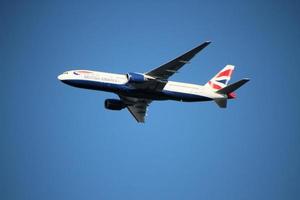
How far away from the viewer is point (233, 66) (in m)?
81.1

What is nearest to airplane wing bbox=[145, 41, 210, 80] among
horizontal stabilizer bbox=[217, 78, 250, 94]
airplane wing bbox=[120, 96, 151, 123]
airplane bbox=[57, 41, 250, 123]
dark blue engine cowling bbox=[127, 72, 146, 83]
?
airplane bbox=[57, 41, 250, 123]

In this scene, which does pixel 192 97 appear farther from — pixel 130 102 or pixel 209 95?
pixel 130 102

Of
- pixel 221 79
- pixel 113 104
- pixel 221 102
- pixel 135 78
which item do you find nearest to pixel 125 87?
pixel 135 78

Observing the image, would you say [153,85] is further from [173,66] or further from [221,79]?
[221,79]

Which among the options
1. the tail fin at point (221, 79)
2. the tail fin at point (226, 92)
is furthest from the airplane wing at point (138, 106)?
the tail fin at point (226, 92)

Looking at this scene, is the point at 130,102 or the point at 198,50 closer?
the point at 198,50

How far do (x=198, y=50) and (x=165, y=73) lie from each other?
640 centimetres

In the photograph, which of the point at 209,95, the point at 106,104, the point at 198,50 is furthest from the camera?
the point at 106,104

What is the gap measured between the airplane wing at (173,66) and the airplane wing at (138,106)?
8.70 metres

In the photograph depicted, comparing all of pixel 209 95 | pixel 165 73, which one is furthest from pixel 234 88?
pixel 165 73

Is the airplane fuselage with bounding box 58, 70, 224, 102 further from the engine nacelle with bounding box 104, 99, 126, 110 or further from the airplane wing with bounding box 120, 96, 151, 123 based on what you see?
the engine nacelle with bounding box 104, 99, 126, 110

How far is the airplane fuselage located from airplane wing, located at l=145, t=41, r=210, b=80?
2.25m

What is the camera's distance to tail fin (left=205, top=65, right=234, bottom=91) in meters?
77.4

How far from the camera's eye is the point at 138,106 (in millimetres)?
81375
